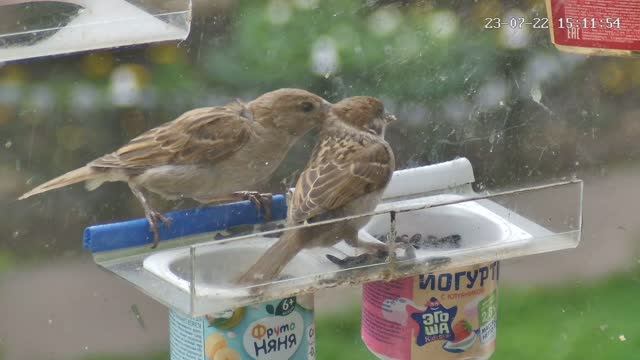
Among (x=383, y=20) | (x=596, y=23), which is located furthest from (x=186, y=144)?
(x=596, y=23)

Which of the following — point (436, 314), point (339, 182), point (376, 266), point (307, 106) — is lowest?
point (436, 314)

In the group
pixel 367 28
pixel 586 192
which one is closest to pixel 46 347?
pixel 367 28

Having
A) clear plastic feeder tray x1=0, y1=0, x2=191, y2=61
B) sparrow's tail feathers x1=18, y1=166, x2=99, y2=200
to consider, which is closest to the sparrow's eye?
clear plastic feeder tray x1=0, y1=0, x2=191, y2=61

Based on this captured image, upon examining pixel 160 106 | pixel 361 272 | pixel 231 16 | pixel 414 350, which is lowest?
pixel 414 350

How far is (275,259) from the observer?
1800mm

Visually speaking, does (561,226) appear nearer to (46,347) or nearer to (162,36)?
(162,36)

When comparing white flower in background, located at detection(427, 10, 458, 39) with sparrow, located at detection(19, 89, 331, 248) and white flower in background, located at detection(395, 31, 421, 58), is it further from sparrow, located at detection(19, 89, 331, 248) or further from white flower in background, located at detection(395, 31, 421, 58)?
sparrow, located at detection(19, 89, 331, 248)

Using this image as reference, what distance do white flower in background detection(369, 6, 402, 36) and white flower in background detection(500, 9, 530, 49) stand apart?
0.25 m

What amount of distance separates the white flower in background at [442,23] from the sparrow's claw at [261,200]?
479 millimetres

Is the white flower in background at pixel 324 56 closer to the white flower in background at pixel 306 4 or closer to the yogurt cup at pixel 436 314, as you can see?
the white flower in background at pixel 306 4

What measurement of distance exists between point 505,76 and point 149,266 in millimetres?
854

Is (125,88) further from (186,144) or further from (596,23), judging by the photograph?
(596,23)

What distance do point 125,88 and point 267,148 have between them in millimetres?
279

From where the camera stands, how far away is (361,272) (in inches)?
73.9
